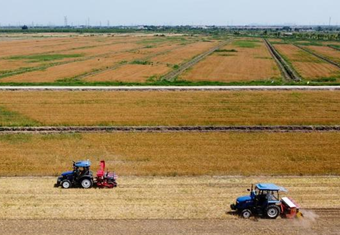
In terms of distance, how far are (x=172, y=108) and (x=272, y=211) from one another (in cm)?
2366

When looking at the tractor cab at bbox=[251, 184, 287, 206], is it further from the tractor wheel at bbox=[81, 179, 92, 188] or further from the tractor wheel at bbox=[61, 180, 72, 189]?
the tractor wheel at bbox=[61, 180, 72, 189]

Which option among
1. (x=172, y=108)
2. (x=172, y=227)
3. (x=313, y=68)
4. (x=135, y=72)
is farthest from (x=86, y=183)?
(x=313, y=68)

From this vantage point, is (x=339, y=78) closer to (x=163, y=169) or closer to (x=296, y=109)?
(x=296, y=109)

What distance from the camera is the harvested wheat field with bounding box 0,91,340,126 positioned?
37312 millimetres

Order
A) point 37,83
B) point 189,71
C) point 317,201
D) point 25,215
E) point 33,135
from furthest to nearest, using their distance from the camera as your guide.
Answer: point 189,71
point 37,83
point 33,135
point 317,201
point 25,215

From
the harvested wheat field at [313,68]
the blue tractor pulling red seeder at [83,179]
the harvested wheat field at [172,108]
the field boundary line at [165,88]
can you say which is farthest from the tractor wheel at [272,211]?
the harvested wheat field at [313,68]

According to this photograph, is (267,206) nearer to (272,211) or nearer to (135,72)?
(272,211)

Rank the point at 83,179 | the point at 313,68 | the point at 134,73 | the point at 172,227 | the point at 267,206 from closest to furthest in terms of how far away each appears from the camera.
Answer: the point at 172,227 → the point at 267,206 → the point at 83,179 → the point at 134,73 → the point at 313,68

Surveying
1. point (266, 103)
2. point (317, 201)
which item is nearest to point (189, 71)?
point (266, 103)

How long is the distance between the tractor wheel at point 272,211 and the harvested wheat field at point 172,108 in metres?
17.6

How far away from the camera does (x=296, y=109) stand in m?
41.6

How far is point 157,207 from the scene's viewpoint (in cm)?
2048

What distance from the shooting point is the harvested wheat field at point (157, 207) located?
18.5m

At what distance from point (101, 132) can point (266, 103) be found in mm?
19003
